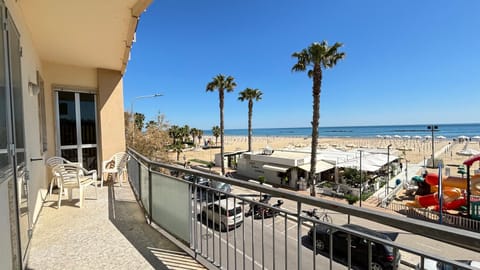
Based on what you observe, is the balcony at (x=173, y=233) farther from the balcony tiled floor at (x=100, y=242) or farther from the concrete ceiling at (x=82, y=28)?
the concrete ceiling at (x=82, y=28)

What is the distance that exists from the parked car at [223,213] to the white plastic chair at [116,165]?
4.13 m

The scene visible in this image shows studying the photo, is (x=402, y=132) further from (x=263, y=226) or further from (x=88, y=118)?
(x=263, y=226)

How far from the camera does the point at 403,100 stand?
2736 inches

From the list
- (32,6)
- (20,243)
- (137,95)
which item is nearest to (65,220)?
(20,243)

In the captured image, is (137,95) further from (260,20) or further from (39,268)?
(39,268)

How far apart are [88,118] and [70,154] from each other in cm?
96

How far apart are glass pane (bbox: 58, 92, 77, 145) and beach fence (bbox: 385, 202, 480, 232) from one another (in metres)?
14.1

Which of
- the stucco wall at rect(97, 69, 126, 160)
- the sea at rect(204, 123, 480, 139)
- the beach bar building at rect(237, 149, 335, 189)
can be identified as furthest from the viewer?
the sea at rect(204, 123, 480, 139)

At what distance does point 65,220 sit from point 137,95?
420 inches

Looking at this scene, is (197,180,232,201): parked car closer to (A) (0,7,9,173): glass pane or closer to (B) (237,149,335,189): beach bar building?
(A) (0,7,9,173): glass pane

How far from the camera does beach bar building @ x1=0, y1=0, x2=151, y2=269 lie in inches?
75.8

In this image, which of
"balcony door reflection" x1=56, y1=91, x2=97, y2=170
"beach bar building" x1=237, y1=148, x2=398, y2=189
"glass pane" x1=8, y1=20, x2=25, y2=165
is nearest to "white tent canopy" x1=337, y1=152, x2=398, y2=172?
"beach bar building" x1=237, y1=148, x2=398, y2=189

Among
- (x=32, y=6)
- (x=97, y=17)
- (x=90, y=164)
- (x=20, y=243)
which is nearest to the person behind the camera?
(x=20, y=243)

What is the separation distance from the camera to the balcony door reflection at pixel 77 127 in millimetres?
5641
